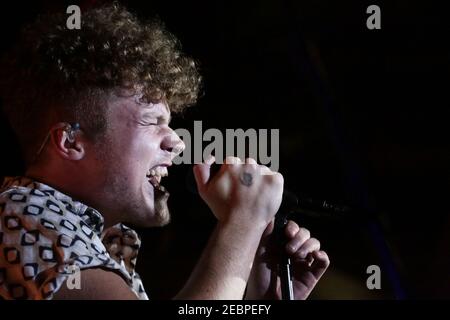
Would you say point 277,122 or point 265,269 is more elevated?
point 277,122

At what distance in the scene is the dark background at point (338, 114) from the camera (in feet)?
7.61

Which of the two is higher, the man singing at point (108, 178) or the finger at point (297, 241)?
the man singing at point (108, 178)

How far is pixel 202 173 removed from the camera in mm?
1154

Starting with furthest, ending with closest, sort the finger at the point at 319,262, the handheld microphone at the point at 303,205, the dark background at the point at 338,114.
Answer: the dark background at the point at 338,114
the finger at the point at 319,262
the handheld microphone at the point at 303,205

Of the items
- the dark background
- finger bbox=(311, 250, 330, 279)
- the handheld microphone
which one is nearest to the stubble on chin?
the handheld microphone

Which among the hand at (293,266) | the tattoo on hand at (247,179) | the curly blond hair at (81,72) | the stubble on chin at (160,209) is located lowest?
the hand at (293,266)

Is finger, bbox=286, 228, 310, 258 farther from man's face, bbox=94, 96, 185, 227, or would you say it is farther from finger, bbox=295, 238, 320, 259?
man's face, bbox=94, 96, 185, 227

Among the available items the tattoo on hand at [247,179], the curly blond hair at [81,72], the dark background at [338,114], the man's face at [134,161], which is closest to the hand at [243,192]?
the tattoo on hand at [247,179]

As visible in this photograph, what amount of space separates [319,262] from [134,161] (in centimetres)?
50

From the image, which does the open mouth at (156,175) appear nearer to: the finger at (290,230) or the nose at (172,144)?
the nose at (172,144)
